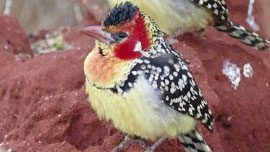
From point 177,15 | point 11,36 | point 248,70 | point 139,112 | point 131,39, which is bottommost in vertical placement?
point 11,36

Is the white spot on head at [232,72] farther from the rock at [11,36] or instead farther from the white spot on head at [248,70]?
the rock at [11,36]

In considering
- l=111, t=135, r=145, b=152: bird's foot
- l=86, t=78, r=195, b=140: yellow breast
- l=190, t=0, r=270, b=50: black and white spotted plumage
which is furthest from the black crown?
l=190, t=0, r=270, b=50: black and white spotted plumage

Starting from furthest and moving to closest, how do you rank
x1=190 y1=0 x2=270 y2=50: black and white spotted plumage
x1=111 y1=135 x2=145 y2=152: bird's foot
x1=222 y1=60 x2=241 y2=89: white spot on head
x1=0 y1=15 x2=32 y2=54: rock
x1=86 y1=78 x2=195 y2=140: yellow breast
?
x1=0 y1=15 x2=32 y2=54: rock < x1=190 y1=0 x2=270 y2=50: black and white spotted plumage < x1=222 y1=60 x2=241 y2=89: white spot on head < x1=111 y1=135 x2=145 y2=152: bird's foot < x1=86 y1=78 x2=195 y2=140: yellow breast

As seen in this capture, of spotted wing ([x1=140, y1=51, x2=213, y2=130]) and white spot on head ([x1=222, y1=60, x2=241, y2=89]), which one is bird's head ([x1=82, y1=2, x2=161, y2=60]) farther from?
white spot on head ([x1=222, y1=60, x2=241, y2=89])

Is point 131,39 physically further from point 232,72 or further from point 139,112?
point 232,72

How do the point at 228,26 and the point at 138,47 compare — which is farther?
the point at 228,26

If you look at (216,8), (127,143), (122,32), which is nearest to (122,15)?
(122,32)

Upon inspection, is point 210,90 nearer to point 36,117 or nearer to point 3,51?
point 36,117
